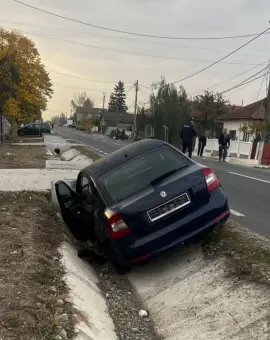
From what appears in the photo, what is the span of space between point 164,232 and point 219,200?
0.90 meters

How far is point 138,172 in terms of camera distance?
561 centimetres

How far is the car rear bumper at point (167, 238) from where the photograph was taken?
4.97 m

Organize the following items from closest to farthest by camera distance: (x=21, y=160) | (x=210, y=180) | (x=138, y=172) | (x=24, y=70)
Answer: (x=210, y=180), (x=138, y=172), (x=21, y=160), (x=24, y=70)

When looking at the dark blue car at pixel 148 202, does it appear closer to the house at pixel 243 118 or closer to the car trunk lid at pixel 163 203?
the car trunk lid at pixel 163 203

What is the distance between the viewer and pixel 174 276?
521 centimetres

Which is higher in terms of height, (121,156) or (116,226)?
(121,156)

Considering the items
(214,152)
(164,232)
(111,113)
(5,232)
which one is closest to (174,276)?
(164,232)

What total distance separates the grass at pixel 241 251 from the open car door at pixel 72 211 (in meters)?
1.85

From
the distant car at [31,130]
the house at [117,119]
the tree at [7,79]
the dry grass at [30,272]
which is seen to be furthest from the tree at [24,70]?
the house at [117,119]

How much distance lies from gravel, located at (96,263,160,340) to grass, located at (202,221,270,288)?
1.07 m

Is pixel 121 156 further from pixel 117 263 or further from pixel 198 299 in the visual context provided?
pixel 198 299

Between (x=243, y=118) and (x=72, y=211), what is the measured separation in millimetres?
43945

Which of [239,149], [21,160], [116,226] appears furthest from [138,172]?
[239,149]

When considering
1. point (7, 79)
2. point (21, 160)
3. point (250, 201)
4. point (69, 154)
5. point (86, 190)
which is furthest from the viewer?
point (7, 79)
